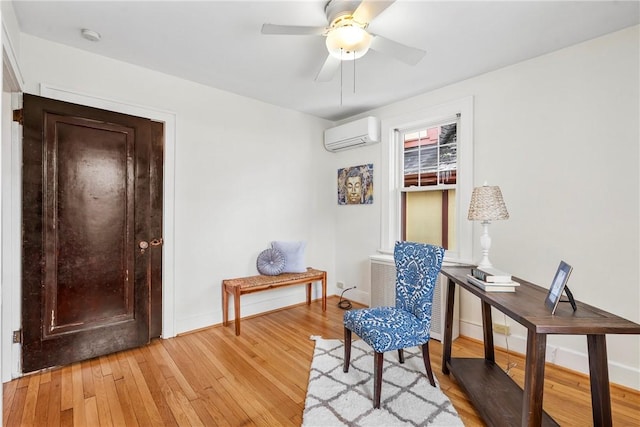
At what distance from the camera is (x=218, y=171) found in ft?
10.6

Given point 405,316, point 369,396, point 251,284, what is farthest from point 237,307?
point 405,316

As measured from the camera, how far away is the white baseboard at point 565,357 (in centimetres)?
210

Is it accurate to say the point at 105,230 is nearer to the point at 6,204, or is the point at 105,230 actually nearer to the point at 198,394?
the point at 6,204

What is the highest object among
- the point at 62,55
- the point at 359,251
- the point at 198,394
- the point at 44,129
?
the point at 62,55

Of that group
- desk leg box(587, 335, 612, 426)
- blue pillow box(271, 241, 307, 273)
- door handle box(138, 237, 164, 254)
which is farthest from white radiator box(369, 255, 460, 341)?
door handle box(138, 237, 164, 254)

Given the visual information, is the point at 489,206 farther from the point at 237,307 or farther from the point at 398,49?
the point at 237,307

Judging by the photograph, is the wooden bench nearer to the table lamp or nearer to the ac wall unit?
the ac wall unit

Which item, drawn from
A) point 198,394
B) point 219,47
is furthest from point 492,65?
point 198,394

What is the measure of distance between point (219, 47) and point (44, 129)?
4.75 feet

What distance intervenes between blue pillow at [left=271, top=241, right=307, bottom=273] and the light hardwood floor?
90 centimetres

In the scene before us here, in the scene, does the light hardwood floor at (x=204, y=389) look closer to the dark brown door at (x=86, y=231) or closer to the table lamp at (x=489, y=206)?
the dark brown door at (x=86, y=231)

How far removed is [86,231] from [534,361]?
10.2 ft

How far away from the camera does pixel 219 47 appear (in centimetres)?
239

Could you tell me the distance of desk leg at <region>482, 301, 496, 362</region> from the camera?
2.20m
